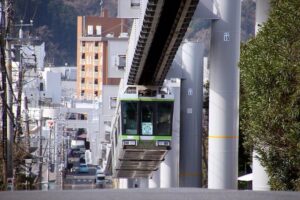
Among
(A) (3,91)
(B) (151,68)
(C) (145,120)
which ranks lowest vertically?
(C) (145,120)

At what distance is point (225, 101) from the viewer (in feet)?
136

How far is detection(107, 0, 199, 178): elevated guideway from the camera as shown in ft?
102

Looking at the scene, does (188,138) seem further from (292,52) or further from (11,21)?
(292,52)

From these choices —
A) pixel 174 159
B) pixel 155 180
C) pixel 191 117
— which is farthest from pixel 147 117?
pixel 155 180

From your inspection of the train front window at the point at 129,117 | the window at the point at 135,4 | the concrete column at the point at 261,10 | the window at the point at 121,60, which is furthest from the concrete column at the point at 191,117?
the concrete column at the point at 261,10

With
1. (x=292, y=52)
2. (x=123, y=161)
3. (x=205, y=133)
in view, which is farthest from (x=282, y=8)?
(x=205, y=133)

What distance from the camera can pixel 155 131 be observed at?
4531cm

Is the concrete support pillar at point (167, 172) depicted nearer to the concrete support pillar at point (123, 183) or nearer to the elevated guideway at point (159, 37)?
the elevated guideway at point (159, 37)

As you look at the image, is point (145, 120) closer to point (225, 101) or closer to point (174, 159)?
point (225, 101)

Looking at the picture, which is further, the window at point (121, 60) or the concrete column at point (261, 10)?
the window at point (121, 60)

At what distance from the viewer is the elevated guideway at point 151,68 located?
3098cm

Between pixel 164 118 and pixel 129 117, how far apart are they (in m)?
1.58

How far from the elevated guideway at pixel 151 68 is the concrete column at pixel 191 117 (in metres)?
2.12

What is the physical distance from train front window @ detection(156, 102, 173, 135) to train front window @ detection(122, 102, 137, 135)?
105 cm
